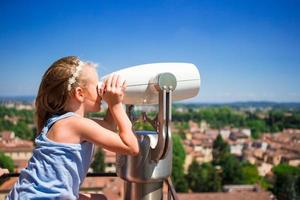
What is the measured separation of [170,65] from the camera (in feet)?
Answer: 3.05

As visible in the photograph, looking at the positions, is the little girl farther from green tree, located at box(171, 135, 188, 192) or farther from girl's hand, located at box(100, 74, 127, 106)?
green tree, located at box(171, 135, 188, 192)

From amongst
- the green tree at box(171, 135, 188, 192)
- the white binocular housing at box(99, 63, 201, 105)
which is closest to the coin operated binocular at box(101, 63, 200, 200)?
the white binocular housing at box(99, 63, 201, 105)

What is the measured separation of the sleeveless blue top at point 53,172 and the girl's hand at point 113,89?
9 centimetres

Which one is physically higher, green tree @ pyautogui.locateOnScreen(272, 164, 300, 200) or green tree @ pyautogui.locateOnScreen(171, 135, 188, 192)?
green tree @ pyautogui.locateOnScreen(171, 135, 188, 192)

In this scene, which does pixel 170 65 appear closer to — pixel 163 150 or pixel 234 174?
pixel 163 150

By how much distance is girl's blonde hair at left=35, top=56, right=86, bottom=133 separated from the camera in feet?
2.80

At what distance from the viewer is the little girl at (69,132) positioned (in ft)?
2.70

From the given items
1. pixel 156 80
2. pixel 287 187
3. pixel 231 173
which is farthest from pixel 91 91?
pixel 231 173

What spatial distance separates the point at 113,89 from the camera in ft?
2.75

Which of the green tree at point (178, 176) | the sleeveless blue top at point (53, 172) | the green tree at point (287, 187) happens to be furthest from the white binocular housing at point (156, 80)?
the green tree at point (287, 187)

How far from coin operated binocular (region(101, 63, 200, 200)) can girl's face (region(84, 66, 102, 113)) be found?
1.9 inches

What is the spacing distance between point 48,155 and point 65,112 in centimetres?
11

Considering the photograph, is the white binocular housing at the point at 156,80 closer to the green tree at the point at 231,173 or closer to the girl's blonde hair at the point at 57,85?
the girl's blonde hair at the point at 57,85

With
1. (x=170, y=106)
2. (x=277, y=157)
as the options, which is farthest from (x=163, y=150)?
(x=277, y=157)
